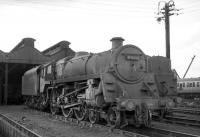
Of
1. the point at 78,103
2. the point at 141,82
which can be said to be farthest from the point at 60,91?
the point at 141,82

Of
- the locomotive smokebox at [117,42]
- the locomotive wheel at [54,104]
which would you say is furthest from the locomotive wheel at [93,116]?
the locomotive wheel at [54,104]

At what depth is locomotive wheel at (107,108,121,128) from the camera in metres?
11.1

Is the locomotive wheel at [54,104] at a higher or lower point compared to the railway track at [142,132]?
higher

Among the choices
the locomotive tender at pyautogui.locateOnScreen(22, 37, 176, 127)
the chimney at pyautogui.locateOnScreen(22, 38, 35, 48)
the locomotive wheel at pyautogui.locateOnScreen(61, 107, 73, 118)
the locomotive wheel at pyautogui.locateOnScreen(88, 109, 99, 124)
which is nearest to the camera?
the locomotive tender at pyautogui.locateOnScreen(22, 37, 176, 127)

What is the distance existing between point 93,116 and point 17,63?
2047cm

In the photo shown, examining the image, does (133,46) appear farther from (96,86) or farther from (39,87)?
(39,87)

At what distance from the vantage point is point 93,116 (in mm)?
12836

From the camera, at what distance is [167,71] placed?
16312 mm

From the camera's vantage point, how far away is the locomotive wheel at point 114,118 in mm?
11117

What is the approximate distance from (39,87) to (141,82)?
9878mm

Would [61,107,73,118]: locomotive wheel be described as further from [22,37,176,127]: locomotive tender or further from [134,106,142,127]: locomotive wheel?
[134,106,142,127]: locomotive wheel

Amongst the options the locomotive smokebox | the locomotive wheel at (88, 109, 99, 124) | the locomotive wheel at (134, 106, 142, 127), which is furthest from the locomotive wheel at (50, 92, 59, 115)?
the locomotive wheel at (134, 106, 142, 127)

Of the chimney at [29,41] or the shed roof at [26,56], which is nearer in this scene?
the shed roof at [26,56]

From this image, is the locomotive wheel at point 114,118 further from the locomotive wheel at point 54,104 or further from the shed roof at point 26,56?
the shed roof at point 26,56
